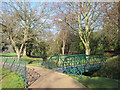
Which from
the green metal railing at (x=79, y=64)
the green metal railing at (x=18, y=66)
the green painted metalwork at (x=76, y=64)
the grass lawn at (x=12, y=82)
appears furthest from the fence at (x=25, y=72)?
the green metal railing at (x=79, y=64)

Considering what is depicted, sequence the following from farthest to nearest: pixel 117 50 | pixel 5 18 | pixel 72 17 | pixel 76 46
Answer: pixel 76 46
pixel 117 50
pixel 5 18
pixel 72 17

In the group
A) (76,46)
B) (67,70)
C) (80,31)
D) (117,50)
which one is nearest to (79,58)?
(67,70)

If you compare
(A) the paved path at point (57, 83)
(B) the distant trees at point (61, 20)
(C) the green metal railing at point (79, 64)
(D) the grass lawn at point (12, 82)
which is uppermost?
(B) the distant trees at point (61, 20)

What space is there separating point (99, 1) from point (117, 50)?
16.8m

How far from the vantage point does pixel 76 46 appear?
32031mm

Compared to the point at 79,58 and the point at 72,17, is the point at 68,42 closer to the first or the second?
the point at 72,17

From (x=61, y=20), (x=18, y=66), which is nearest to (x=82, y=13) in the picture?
(x=61, y=20)

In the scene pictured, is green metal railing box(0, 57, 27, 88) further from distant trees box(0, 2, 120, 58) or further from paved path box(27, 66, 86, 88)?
distant trees box(0, 2, 120, 58)

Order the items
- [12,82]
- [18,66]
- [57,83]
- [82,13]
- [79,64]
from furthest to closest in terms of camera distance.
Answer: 1. [82,13]
2. [79,64]
3. [18,66]
4. [12,82]
5. [57,83]

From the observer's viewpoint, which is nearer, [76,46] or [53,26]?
[53,26]

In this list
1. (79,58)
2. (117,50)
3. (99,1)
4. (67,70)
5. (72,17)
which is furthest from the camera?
(117,50)

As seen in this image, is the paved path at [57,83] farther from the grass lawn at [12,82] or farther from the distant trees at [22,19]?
the distant trees at [22,19]

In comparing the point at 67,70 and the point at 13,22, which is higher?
the point at 13,22

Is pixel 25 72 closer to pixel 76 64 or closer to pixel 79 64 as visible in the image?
pixel 76 64
